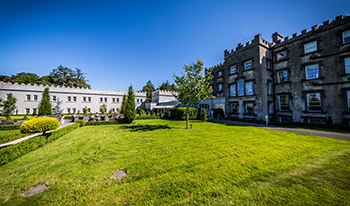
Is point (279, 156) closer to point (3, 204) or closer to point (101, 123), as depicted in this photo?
point (3, 204)

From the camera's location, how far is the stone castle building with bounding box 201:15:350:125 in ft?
42.9

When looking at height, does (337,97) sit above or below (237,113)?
above

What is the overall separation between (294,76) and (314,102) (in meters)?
3.80

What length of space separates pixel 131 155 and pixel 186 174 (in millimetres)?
3094

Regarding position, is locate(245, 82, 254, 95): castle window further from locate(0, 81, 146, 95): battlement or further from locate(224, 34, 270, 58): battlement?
locate(0, 81, 146, 95): battlement

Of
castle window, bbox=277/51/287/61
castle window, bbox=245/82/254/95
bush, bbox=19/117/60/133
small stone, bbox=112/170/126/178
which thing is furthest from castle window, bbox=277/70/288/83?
bush, bbox=19/117/60/133

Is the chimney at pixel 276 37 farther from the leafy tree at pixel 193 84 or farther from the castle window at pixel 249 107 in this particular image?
the leafy tree at pixel 193 84

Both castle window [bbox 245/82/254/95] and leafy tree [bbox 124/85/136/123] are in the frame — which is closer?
leafy tree [bbox 124/85/136/123]

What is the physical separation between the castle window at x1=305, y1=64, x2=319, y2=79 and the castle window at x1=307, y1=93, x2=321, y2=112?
2146 mm

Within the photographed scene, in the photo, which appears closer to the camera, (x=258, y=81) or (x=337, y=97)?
(x=337, y=97)

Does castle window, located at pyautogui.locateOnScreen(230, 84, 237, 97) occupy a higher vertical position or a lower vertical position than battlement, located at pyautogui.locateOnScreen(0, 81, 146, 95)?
lower

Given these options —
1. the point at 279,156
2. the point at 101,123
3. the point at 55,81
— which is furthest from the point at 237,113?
the point at 55,81

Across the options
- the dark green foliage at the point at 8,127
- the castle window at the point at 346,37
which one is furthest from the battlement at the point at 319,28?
the dark green foliage at the point at 8,127

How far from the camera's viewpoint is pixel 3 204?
3.32m
